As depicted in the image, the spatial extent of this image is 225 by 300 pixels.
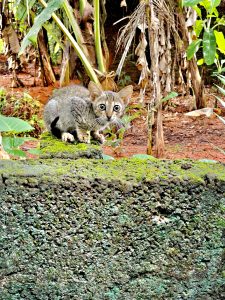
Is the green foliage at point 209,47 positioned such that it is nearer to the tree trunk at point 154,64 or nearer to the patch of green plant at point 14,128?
the tree trunk at point 154,64

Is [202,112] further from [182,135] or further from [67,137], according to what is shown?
[67,137]

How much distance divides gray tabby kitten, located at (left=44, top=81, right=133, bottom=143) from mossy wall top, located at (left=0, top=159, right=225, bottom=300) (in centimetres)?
97

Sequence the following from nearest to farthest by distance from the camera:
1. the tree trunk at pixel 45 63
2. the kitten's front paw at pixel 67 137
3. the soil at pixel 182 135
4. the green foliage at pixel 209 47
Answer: the kitten's front paw at pixel 67 137 → the green foliage at pixel 209 47 → the soil at pixel 182 135 → the tree trunk at pixel 45 63

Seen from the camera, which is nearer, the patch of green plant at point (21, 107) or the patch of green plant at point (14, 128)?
the patch of green plant at point (14, 128)

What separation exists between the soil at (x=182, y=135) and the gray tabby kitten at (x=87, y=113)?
0.81 m

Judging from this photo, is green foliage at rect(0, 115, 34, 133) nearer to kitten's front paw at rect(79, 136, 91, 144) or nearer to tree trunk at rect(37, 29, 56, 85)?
kitten's front paw at rect(79, 136, 91, 144)

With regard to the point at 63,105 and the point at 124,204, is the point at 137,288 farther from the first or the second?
the point at 63,105

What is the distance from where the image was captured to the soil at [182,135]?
14.4 feet

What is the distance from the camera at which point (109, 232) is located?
2258mm

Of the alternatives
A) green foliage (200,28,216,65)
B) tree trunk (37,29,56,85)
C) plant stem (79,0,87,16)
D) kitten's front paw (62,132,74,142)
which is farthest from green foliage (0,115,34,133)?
tree trunk (37,29,56,85)

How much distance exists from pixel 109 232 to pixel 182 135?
3.07m

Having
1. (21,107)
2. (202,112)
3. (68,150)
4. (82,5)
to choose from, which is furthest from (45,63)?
(68,150)

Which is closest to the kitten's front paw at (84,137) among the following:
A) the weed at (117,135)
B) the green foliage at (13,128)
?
the green foliage at (13,128)

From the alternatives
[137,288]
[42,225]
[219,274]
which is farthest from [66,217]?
[219,274]
